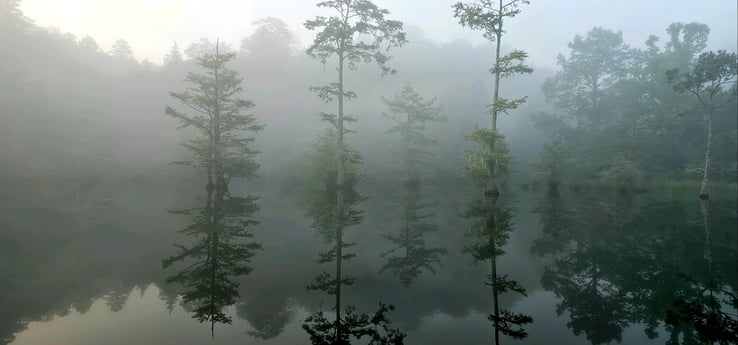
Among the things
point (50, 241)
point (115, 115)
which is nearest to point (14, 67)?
point (115, 115)

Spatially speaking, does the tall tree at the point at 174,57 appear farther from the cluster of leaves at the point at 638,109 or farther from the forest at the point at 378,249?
the cluster of leaves at the point at 638,109

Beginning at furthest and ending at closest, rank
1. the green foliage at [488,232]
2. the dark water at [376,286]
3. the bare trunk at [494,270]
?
1. the green foliage at [488,232]
2. the bare trunk at [494,270]
3. the dark water at [376,286]

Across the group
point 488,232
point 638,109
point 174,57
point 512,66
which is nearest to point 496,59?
point 512,66

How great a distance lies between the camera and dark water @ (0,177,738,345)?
4.19 metres

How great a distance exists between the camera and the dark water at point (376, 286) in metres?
4.19

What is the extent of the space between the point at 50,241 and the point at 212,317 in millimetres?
7955

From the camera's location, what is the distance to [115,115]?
177 ft

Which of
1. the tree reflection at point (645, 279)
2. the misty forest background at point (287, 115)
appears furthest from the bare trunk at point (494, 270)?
the misty forest background at point (287, 115)

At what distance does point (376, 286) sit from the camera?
5.89 meters

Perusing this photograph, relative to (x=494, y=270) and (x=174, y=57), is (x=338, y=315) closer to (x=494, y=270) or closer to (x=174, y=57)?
(x=494, y=270)

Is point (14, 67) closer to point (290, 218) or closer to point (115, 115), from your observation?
point (115, 115)

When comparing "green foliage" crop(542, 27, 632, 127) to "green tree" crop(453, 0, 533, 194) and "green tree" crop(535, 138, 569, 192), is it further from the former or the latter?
"green tree" crop(453, 0, 533, 194)

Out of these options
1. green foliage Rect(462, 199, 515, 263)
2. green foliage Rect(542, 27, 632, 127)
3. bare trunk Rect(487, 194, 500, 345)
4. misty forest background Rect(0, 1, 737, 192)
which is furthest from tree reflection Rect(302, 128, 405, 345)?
green foliage Rect(542, 27, 632, 127)

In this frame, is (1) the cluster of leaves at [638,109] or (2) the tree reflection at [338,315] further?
(1) the cluster of leaves at [638,109]
